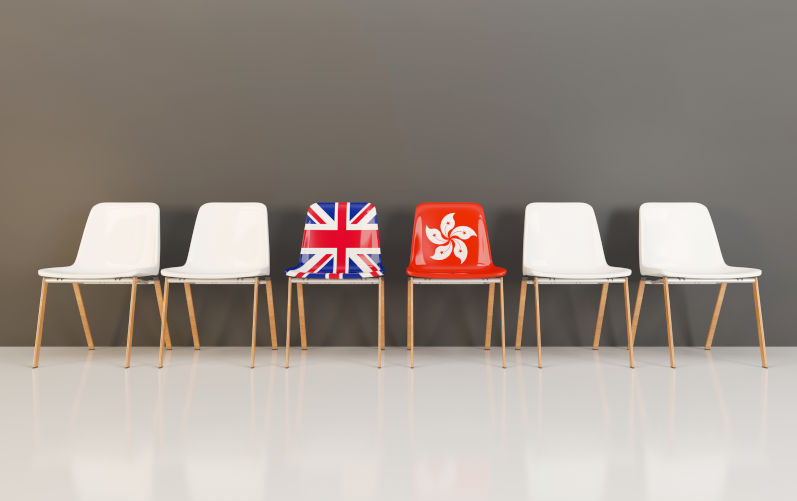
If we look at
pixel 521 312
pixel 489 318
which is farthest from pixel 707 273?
pixel 489 318

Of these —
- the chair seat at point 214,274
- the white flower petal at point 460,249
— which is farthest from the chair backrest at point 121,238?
the white flower petal at point 460,249

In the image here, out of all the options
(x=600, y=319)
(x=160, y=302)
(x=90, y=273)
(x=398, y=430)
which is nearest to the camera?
(x=398, y=430)

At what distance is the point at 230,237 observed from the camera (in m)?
3.34

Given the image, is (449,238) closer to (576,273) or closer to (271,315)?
(576,273)

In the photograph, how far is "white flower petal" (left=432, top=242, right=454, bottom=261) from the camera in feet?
10.8

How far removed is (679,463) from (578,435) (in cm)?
32

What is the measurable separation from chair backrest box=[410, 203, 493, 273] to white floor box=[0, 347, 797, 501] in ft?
1.93

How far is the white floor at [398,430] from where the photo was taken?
154cm

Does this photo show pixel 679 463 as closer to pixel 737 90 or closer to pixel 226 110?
pixel 737 90

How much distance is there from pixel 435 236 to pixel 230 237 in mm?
1208

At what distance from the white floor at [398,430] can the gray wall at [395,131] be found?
1.64ft

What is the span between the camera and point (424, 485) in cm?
154

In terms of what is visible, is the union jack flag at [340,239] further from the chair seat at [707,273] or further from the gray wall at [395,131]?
the chair seat at [707,273]

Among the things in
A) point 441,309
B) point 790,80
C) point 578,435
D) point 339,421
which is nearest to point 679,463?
point 578,435
